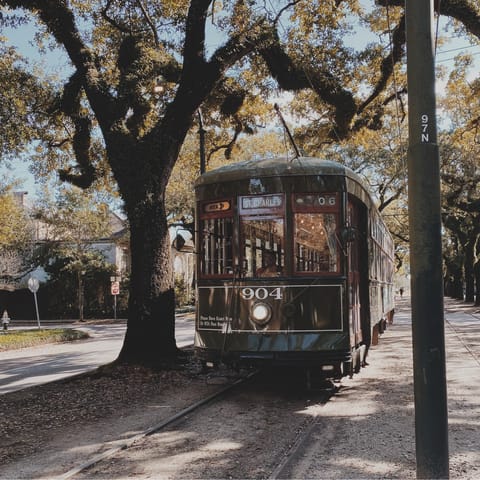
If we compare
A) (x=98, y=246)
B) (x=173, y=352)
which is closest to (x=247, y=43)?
(x=173, y=352)

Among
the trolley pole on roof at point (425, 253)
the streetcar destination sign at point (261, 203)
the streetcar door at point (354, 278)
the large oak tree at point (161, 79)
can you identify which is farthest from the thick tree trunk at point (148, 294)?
the trolley pole on roof at point (425, 253)

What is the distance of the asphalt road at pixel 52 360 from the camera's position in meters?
11.9

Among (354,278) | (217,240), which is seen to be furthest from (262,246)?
(354,278)

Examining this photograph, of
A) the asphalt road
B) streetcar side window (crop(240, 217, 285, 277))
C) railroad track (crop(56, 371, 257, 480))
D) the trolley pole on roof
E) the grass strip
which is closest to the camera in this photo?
the trolley pole on roof

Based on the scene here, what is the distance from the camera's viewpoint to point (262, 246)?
8055mm

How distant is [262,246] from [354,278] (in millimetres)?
1542

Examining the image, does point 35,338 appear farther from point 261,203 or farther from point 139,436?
point 139,436

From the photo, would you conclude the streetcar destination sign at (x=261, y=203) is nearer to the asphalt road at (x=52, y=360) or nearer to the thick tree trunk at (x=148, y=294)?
the thick tree trunk at (x=148, y=294)

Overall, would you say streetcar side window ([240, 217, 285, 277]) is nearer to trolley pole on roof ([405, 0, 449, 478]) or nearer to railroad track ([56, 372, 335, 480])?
railroad track ([56, 372, 335, 480])

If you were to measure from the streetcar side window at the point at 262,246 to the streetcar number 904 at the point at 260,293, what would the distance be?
21 centimetres

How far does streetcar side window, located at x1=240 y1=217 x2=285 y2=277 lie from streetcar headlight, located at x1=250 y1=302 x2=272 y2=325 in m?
0.44

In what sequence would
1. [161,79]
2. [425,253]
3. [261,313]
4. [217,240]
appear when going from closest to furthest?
1. [425,253]
2. [261,313]
3. [217,240]
4. [161,79]

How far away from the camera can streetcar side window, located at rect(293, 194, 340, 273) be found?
25.8 ft

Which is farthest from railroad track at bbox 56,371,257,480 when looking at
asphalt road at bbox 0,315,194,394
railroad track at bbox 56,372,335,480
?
asphalt road at bbox 0,315,194,394
